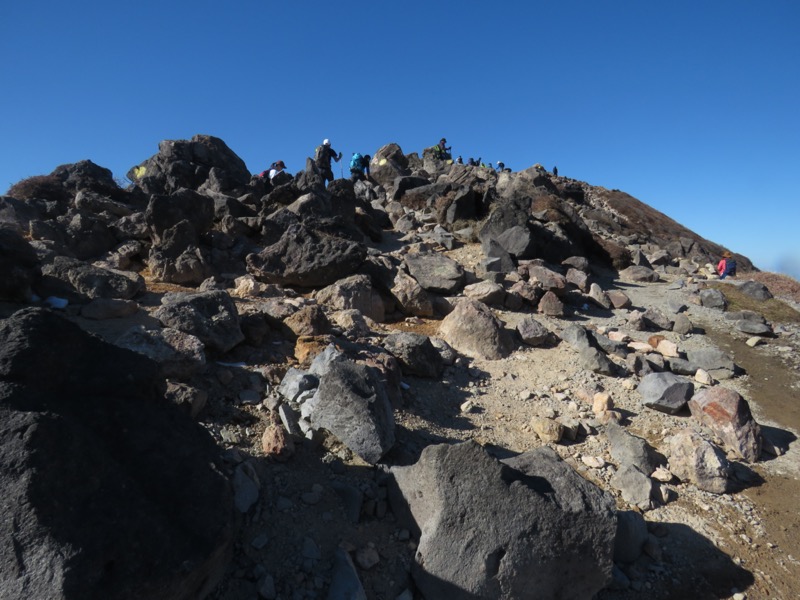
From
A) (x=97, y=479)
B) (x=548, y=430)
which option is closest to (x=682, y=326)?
(x=548, y=430)

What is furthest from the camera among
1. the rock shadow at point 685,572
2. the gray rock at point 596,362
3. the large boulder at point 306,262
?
the large boulder at point 306,262

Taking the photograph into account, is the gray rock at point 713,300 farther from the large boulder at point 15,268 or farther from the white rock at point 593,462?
the large boulder at point 15,268

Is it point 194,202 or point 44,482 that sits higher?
point 194,202

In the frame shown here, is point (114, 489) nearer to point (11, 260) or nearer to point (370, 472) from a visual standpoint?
point (370, 472)

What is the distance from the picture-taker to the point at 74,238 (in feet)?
40.7

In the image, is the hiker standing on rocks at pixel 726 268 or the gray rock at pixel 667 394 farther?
the hiker standing on rocks at pixel 726 268

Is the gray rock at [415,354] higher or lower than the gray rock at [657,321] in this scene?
lower

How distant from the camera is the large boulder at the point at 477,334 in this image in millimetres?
9609

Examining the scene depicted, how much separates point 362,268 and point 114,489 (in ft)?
29.3

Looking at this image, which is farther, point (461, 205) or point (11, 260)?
point (461, 205)

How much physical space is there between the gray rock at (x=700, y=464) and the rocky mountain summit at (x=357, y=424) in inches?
1.3

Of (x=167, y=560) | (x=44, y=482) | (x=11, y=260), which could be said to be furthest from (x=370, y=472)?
(x=11, y=260)

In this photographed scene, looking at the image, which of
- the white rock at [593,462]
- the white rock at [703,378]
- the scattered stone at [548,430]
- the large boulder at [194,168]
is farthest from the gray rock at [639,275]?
the large boulder at [194,168]

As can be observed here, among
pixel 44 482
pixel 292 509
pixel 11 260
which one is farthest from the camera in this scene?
pixel 11 260
